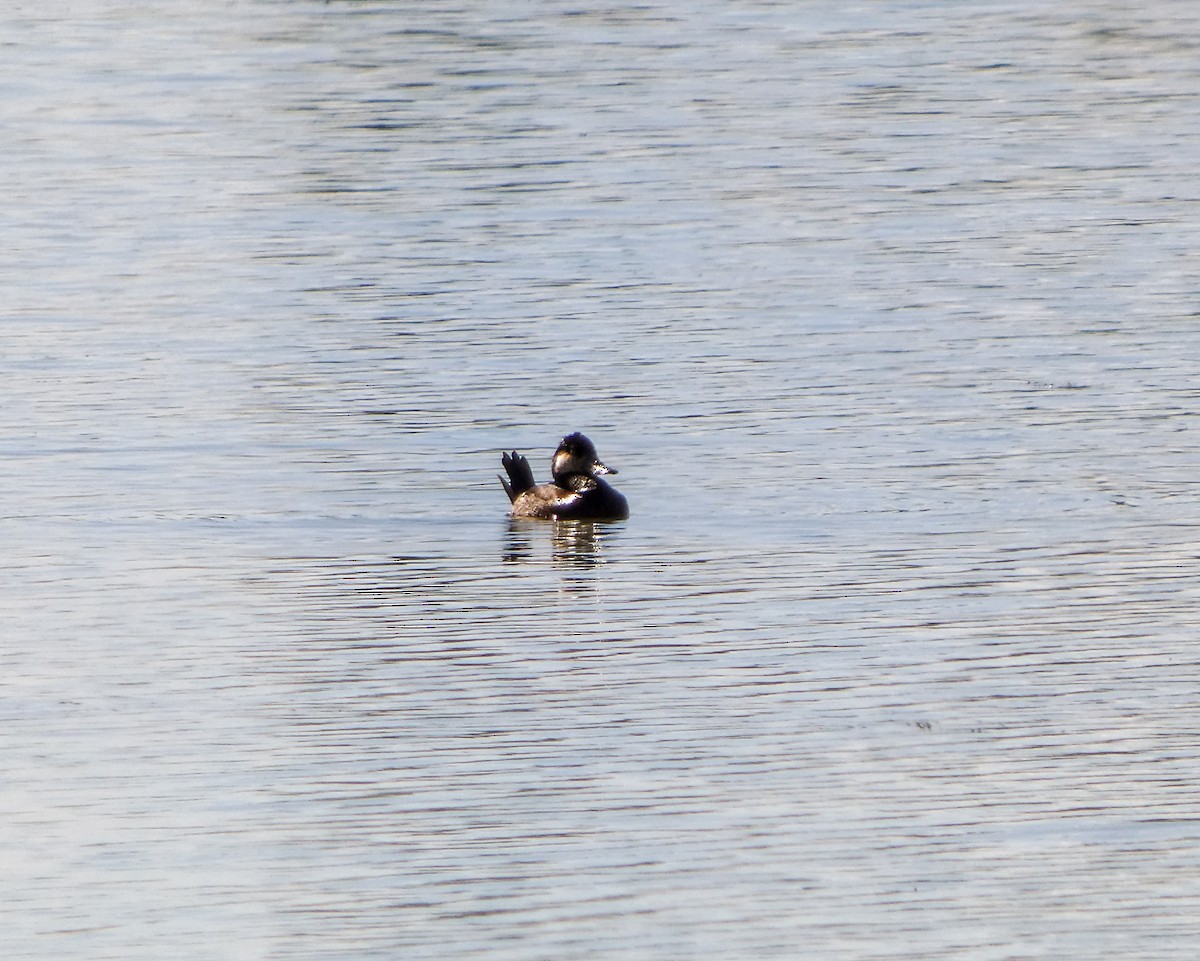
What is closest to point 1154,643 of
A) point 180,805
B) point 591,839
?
point 591,839

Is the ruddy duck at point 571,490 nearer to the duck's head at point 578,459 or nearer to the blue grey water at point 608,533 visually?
the duck's head at point 578,459

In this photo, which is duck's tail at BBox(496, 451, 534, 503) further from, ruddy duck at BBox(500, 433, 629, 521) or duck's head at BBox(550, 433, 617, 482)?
duck's head at BBox(550, 433, 617, 482)

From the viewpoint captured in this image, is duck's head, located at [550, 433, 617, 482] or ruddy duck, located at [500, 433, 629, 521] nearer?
ruddy duck, located at [500, 433, 629, 521]

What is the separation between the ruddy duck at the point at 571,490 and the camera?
14617 mm

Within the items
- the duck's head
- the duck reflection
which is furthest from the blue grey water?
the duck's head

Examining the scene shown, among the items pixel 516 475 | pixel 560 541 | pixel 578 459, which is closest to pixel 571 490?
pixel 578 459

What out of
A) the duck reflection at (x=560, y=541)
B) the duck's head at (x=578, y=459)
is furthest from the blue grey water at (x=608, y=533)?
the duck's head at (x=578, y=459)

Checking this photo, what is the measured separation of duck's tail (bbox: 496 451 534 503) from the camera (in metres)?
15.0

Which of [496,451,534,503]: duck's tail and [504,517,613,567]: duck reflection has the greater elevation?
[496,451,534,503]: duck's tail

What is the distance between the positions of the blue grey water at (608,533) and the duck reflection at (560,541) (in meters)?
0.04

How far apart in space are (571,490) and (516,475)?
37 cm

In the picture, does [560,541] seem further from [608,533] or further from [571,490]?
[571,490]

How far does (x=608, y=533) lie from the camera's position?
14.4m

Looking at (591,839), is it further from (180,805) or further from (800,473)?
(800,473)
